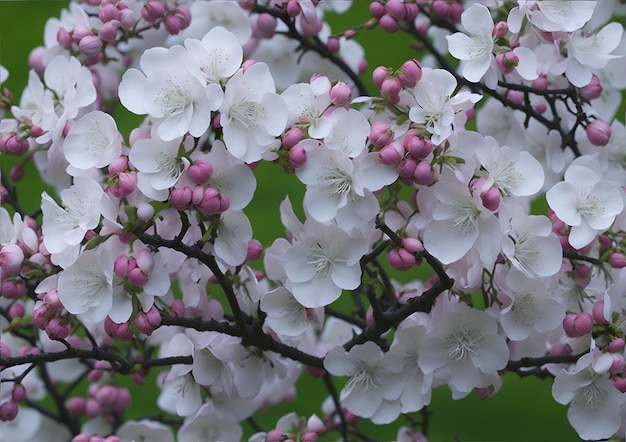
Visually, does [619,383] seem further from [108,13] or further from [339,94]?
[108,13]

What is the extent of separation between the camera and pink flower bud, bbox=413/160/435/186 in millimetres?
793

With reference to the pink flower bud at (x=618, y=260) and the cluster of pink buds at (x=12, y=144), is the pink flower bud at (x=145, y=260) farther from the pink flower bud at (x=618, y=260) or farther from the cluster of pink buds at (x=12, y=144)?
the pink flower bud at (x=618, y=260)

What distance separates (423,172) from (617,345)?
273mm

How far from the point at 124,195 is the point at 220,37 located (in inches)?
7.5

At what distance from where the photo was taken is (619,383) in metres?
0.87

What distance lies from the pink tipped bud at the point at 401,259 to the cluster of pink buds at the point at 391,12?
0.35 meters

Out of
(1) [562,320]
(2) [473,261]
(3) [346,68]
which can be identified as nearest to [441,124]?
(2) [473,261]

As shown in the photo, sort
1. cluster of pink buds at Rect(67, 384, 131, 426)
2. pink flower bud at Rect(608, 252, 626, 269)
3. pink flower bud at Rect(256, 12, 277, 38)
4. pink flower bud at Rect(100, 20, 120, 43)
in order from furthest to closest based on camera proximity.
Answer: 1. cluster of pink buds at Rect(67, 384, 131, 426)
2. pink flower bud at Rect(256, 12, 277, 38)
3. pink flower bud at Rect(100, 20, 120, 43)
4. pink flower bud at Rect(608, 252, 626, 269)

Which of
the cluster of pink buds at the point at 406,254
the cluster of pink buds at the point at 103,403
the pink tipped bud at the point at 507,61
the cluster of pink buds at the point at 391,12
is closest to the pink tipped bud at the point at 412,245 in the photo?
the cluster of pink buds at the point at 406,254

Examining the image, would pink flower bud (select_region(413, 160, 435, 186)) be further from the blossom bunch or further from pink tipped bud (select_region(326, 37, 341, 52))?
pink tipped bud (select_region(326, 37, 341, 52))

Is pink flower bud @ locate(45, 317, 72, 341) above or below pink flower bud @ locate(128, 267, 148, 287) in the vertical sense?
below

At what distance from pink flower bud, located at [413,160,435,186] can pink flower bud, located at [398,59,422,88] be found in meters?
0.09

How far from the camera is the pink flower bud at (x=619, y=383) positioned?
2.84 feet

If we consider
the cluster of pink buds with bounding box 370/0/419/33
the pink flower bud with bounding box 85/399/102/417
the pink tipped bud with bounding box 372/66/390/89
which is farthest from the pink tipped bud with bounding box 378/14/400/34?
the pink flower bud with bounding box 85/399/102/417
